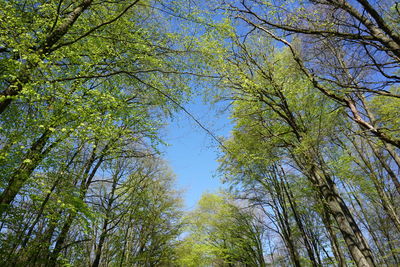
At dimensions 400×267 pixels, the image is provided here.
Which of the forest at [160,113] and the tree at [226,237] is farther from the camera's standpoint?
the tree at [226,237]

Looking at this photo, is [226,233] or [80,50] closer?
[80,50]

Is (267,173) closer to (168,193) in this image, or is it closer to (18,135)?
(168,193)

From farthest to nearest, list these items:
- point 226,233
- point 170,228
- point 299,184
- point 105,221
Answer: point 226,233, point 170,228, point 299,184, point 105,221

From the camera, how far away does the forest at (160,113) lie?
3412mm

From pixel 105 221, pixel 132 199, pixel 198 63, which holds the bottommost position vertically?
pixel 105 221

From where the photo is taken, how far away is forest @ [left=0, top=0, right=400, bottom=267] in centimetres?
341

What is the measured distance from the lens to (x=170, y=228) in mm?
14453

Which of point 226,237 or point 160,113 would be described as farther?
point 226,237

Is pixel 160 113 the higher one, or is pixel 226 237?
A: pixel 160 113

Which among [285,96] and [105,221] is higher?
[285,96]

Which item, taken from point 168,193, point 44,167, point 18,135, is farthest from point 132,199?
point 18,135

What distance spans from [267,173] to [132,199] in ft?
24.7

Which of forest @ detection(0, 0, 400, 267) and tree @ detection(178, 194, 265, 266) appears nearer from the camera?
forest @ detection(0, 0, 400, 267)

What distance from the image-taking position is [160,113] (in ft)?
27.6
